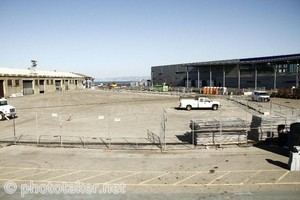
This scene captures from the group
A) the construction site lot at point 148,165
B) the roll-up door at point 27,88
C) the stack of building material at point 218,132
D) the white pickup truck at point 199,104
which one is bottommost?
the construction site lot at point 148,165

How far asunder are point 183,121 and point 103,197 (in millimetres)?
19867

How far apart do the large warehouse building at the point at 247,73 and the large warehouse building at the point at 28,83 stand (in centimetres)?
4529

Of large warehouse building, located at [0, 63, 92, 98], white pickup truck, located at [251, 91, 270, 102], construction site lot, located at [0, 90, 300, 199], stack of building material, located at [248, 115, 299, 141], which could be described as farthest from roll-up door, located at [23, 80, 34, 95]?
stack of building material, located at [248, 115, 299, 141]

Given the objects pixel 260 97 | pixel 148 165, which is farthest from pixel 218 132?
pixel 260 97

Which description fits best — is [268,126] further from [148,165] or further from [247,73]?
[247,73]

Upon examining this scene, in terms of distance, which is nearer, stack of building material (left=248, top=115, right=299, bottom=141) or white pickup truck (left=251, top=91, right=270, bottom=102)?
stack of building material (left=248, top=115, right=299, bottom=141)

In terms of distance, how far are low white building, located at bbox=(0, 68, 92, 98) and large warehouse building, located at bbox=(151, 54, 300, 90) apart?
4528 cm

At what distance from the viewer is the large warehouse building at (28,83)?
67.6 meters

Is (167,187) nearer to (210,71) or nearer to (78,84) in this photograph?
(210,71)

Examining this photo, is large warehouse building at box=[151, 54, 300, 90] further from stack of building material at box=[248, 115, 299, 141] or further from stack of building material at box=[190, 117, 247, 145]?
stack of building material at box=[190, 117, 247, 145]

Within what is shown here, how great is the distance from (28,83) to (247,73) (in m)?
63.4

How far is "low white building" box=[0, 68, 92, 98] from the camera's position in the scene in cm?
6757

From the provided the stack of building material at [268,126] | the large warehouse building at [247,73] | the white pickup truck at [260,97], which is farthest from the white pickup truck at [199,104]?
the large warehouse building at [247,73]

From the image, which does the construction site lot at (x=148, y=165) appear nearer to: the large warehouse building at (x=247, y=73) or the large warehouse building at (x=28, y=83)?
the large warehouse building at (x=28, y=83)
